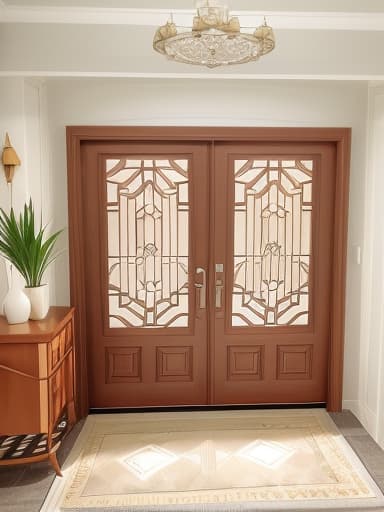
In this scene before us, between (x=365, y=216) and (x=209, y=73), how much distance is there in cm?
155

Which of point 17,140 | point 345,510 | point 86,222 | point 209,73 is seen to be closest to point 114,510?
point 345,510

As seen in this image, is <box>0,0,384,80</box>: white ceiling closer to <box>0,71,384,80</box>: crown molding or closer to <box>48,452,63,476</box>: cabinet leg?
<box>0,71,384,80</box>: crown molding

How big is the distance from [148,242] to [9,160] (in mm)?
1119

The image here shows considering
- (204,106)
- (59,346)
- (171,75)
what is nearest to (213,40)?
(171,75)

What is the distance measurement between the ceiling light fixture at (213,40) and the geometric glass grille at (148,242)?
5.34ft

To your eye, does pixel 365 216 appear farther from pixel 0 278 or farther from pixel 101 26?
pixel 0 278

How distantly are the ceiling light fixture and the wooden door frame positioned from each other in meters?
1.48

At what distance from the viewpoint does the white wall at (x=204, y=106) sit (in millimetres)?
3553

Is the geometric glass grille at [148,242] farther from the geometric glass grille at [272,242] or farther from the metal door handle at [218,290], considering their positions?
the geometric glass grille at [272,242]

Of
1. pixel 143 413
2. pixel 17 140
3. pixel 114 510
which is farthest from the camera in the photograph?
pixel 143 413

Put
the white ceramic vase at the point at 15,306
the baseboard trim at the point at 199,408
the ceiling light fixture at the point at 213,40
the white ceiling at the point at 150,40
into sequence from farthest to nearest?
the baseboard trim at the point at 199,408 < the white ceramic vase at the point at 15,306 < the white ceiling at the point at 150,40 < the ceiling light fixture at the point at 213,40

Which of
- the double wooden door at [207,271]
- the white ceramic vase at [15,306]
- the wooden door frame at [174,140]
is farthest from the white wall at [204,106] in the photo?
the white ceramic vase at [15,306]

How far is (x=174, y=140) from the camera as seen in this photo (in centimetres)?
364

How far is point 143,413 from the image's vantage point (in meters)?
3.85
